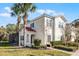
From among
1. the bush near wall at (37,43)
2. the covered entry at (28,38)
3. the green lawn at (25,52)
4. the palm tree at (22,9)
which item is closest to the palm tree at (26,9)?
the palm tree at (22,9)

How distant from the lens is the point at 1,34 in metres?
10.1

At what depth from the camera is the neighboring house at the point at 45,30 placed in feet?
32.9

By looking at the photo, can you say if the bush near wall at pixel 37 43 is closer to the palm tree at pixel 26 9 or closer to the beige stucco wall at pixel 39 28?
the beige stucco wall at pixel 39 28

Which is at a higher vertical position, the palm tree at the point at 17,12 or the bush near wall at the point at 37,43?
the palm tree at the point at 17,12

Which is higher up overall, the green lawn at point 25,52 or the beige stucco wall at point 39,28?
the beige stucco wall at point 39,28

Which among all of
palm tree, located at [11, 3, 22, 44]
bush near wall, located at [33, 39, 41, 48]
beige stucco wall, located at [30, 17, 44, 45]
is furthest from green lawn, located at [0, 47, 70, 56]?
palm tree, located at [11, 3, 22, 44]

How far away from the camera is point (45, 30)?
10.1 meters

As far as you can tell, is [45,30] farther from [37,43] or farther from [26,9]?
[26,9]

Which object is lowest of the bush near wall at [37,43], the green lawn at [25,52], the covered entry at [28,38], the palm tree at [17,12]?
the green lawn at [25,52]

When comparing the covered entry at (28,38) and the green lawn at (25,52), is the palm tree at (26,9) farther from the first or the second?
the green lawn at (25,52)

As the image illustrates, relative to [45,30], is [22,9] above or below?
above

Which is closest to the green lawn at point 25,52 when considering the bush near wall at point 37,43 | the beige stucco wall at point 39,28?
the bush near wall at point 37,43

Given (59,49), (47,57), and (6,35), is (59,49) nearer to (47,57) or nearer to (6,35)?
(47,57)

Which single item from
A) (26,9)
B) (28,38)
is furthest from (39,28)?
(26,9)
